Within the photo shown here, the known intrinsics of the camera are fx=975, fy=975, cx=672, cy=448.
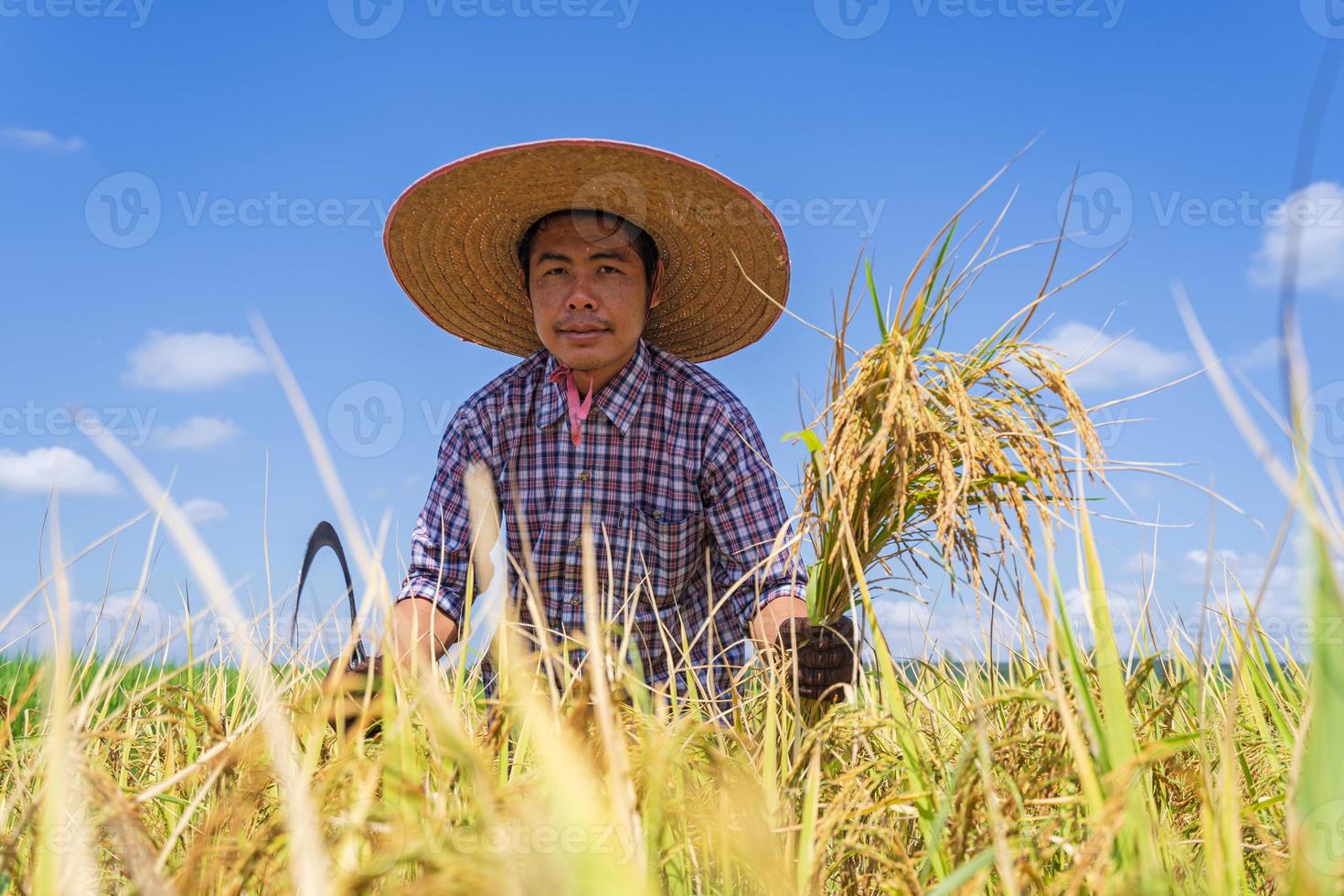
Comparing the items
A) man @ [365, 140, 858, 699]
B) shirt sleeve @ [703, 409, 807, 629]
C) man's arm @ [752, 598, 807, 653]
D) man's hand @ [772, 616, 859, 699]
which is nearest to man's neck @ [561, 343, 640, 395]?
man @ [365, 140, 858, 699]

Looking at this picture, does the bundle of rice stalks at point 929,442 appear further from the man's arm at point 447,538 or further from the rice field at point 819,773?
the man's arm at point 447,538

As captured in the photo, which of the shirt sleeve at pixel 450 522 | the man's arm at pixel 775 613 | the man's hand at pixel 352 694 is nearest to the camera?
the man's hand at pixel 352 694

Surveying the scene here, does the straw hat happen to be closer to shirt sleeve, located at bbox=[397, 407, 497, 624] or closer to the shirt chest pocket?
shirt sleeve, located at bbox=[397, 407, 497, 624]

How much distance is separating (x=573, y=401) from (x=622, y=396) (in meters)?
0.15

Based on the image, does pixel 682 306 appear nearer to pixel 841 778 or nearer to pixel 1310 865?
pixel 841 778

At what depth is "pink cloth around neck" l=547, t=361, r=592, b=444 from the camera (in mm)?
2994

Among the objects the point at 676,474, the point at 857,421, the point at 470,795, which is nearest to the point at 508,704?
the point at 470,795

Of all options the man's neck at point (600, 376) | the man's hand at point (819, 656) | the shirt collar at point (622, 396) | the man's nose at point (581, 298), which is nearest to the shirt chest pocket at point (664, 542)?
the shirt collar at point (622, 396)

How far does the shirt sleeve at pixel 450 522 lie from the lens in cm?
303

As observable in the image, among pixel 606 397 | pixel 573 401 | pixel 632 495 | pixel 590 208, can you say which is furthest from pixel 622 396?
pixel 590 208

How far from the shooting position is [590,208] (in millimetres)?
2920

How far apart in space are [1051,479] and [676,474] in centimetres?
166

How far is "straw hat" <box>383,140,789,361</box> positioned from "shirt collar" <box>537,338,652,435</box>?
360 millimetres

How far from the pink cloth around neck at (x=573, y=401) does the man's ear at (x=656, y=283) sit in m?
0.36
